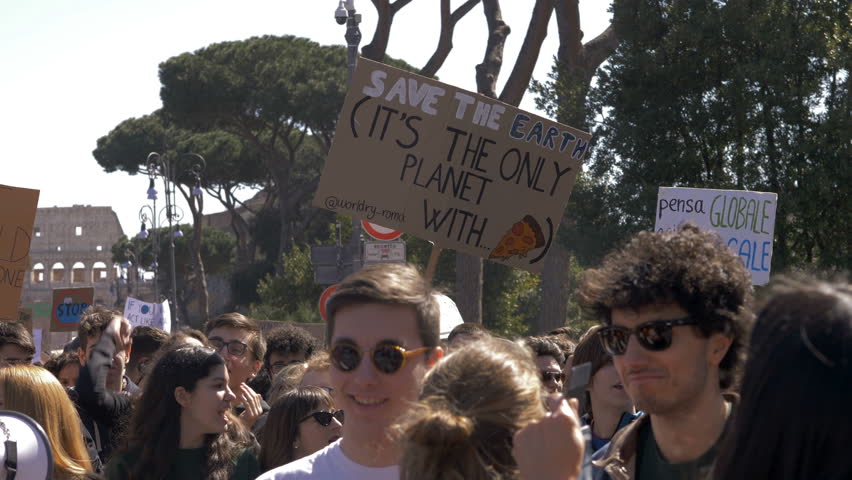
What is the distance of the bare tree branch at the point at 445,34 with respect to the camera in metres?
16.7

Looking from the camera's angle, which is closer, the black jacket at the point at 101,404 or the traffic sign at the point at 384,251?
the black jacket at the point at 101,404

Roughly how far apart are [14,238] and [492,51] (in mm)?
8262

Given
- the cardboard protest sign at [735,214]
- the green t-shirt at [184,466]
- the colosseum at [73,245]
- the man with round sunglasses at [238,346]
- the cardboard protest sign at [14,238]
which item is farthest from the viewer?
the colosseum at [73,245]

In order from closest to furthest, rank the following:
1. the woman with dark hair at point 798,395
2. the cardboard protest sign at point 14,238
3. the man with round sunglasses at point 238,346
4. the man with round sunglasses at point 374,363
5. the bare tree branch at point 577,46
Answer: the woman with dark hair at point 798,395 → the man with round sunglasses at point 374,363 → the man with round sunglasses at point 238,346 → the cardboard protest sign at point 14,238 → the bare tree branch at point 577,46

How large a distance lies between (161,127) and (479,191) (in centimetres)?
4013

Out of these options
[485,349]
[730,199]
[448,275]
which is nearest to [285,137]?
[448,275]

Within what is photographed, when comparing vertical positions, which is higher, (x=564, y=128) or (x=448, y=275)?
(x=448, y=275)

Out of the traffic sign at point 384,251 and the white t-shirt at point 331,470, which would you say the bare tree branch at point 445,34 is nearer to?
the traffic sign at point 384,251

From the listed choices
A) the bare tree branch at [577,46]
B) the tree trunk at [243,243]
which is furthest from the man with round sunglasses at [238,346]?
the tree trunk at [243,243]

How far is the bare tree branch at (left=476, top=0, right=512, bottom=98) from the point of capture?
14.4m

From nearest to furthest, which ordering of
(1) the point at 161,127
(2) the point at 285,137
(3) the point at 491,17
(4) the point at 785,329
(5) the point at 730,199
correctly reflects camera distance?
(4) the point at 785,329 < (5) the point at 730,199 < (3) the point at 491,17 < (2) the point at 285,137 < (1) the point at 161,127

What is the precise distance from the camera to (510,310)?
27984mm

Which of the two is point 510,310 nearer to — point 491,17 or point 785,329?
point 491,17

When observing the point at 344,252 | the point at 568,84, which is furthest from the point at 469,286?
the point at 568,84
